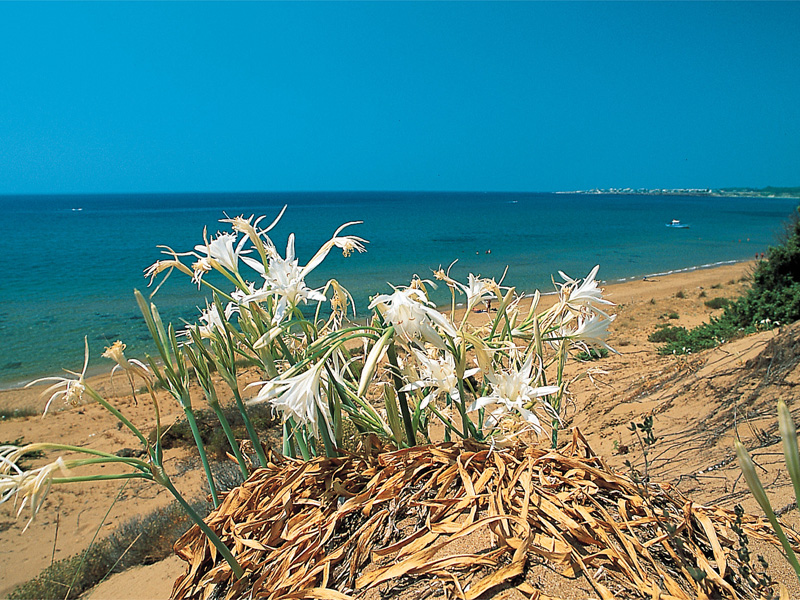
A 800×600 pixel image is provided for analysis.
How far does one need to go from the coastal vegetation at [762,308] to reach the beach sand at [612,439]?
1.72ft

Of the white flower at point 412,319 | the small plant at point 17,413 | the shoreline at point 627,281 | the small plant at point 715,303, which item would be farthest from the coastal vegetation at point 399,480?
the small plant at point 715,303

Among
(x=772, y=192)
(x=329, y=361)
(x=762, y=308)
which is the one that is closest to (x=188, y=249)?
(x=762, y=308)

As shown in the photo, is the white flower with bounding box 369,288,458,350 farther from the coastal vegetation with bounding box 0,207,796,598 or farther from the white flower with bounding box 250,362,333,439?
the white flower with bounding box 250,362,333,439

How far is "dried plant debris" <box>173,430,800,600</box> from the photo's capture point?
691mm

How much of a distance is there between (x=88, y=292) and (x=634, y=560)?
70.5ft

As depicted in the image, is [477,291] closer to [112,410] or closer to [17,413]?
[112,410]

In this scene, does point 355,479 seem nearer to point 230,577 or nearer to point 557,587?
point 230,577

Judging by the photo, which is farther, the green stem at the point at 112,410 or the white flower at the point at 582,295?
the white flower at the point at 582,295

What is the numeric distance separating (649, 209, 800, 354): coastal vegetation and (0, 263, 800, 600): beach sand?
52 centimetres

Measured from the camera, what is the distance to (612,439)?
3479 millimetres

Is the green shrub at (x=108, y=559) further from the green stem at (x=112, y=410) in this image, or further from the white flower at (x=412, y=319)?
the white flower at (x=412, y=319)

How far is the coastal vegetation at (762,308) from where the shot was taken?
6016 millimetres

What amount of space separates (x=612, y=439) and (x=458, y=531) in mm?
3161

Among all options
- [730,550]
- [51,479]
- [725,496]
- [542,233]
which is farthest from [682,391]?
[542,233]
